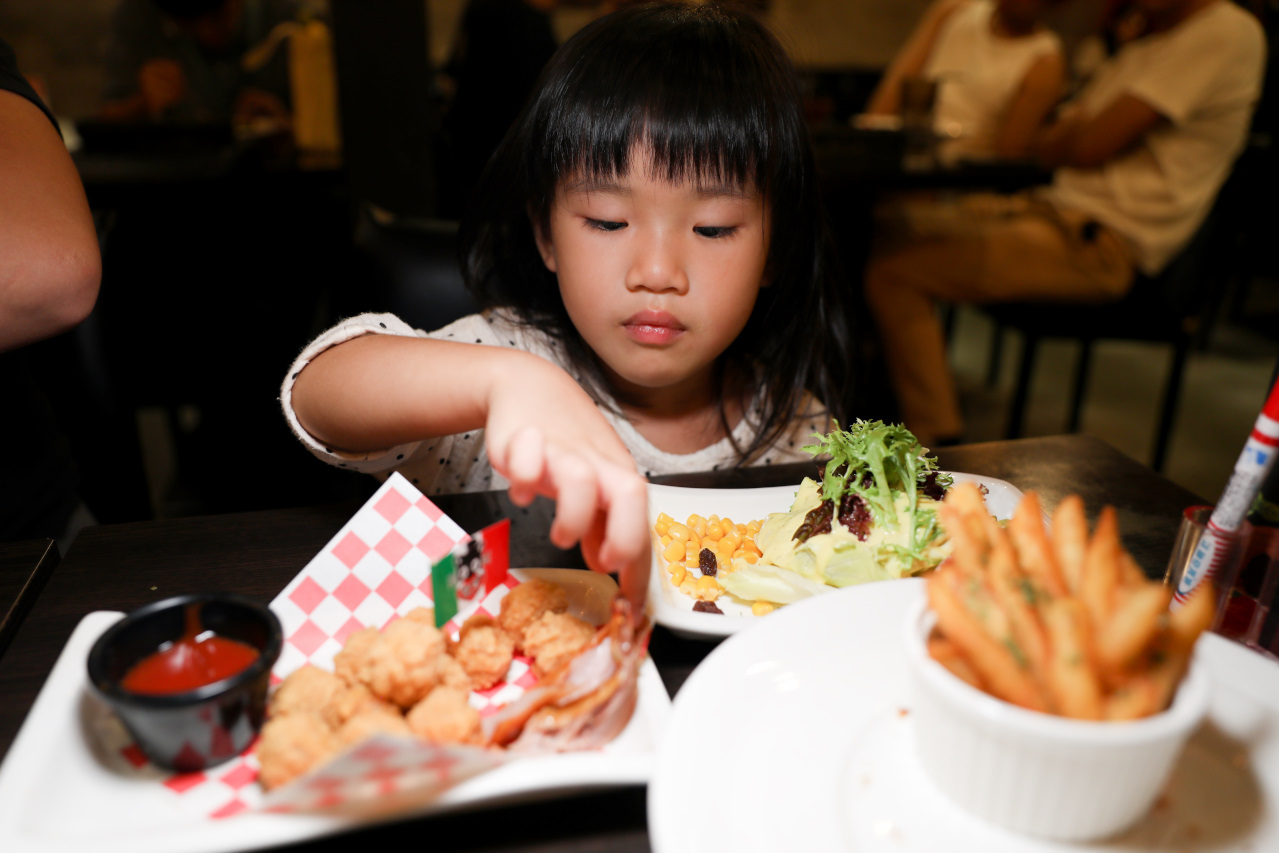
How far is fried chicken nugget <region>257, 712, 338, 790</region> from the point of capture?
745 millimetres

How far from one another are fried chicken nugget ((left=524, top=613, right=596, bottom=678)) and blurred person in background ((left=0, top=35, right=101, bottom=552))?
987mm

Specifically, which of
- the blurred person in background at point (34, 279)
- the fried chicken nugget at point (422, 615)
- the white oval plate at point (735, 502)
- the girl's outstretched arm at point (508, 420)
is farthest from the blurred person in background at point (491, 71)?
the fried chicken nugget at point (422, 615)

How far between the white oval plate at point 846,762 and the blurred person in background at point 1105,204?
2.84 m

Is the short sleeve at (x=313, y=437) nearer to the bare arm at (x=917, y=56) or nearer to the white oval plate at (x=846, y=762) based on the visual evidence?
the white oval plate at (x=846, y=762)

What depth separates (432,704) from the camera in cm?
81

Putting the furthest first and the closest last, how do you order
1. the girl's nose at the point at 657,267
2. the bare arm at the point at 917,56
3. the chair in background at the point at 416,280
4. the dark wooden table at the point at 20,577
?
1. the bare arm at the point at 917,56
2. the chair in background at the point at 416,280
3. the girl's nose at the point at 657,267
4. the dark wooden table at the point at 20,577

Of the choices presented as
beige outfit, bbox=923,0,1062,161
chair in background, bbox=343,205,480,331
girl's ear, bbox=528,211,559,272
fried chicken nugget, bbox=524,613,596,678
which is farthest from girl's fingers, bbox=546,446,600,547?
beige outfit, bbox=923,0,1062,161

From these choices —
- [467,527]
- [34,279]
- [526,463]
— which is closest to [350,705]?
[526,463]

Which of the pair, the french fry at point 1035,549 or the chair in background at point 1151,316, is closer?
the french fry at point 1035,549

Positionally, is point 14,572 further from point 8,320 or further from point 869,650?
point 869,650

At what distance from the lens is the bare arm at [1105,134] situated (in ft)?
11.1

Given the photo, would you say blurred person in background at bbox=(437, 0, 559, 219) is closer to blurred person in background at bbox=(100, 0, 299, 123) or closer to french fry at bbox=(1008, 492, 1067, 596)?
blurred person in background at bbox=(100, 0, 299, 123)

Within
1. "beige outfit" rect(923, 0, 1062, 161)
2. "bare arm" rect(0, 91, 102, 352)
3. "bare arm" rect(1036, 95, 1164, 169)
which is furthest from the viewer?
"beige outfit" rect(923, 0, 1062, 161)

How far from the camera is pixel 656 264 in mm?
1373
